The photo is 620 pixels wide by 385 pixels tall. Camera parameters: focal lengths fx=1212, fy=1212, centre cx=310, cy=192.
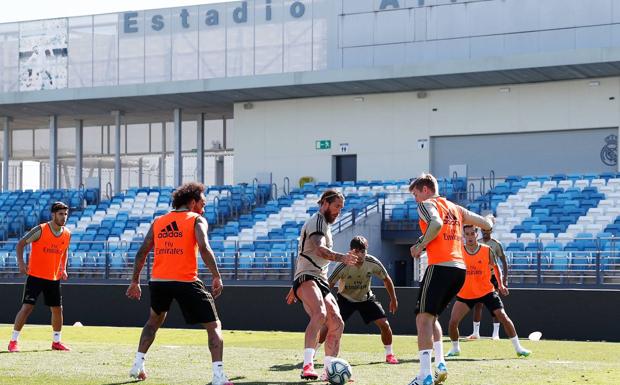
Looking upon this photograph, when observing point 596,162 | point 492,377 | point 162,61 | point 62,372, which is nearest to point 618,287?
point 596,162

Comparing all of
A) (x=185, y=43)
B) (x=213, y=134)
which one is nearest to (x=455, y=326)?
(x=185, y=43)

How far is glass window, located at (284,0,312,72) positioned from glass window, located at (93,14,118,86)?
6.39 metres

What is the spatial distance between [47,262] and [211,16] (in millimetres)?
24187

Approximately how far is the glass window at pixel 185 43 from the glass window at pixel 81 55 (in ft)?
10.3

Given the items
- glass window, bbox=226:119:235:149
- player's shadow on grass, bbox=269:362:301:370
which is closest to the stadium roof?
glass window, bbox=226:119:235:149

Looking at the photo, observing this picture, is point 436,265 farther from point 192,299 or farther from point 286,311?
point 286,311

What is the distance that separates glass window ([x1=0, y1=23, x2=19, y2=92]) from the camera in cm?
4194

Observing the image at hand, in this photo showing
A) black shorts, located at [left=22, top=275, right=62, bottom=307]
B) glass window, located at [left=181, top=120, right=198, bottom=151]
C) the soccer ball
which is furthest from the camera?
glass window, located at [left=181, top=120, right=198, bottom=151]

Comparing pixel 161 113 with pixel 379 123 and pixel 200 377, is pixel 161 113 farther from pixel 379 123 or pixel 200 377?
pixel 200 377

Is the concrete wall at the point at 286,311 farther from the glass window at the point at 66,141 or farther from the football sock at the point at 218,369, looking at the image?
the glass window at the point at 66,141

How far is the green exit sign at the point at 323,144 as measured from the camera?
124 feet

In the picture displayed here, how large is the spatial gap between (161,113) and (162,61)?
11.2 feet

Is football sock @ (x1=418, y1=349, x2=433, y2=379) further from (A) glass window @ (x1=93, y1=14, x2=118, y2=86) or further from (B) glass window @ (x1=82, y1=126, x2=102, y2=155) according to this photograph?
(B) glass window @ (x1=82, y1=126, x2=102, y2=155)

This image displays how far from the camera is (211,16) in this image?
39438mm
